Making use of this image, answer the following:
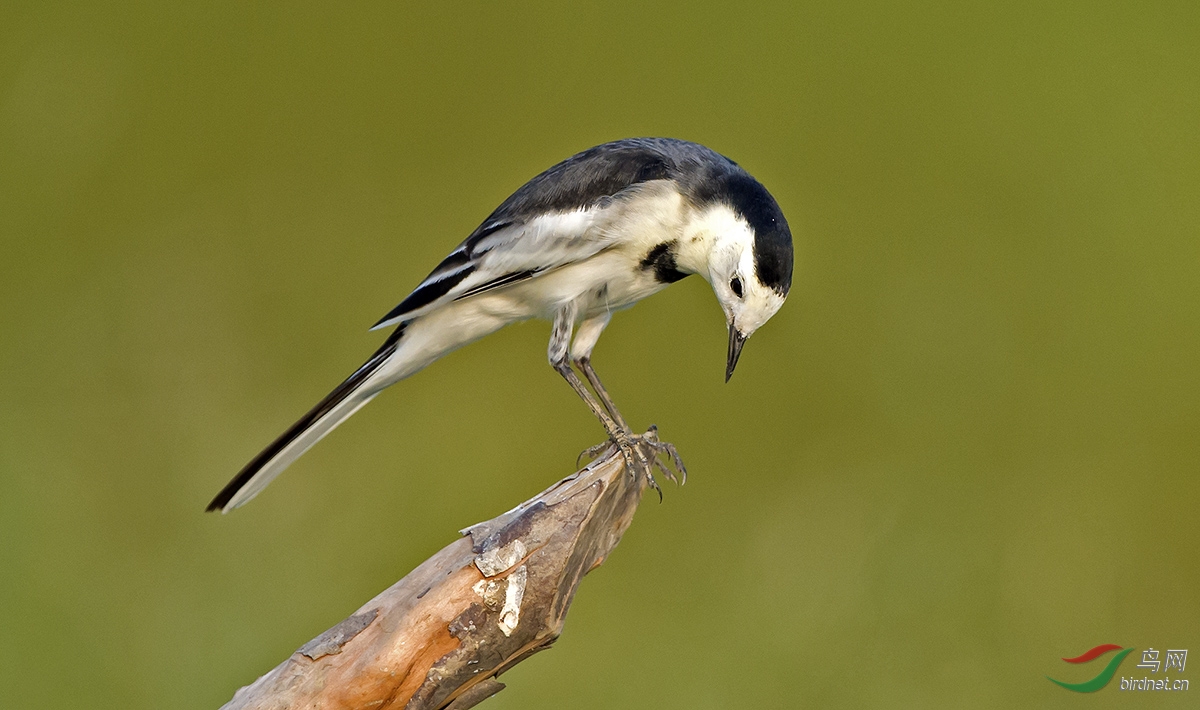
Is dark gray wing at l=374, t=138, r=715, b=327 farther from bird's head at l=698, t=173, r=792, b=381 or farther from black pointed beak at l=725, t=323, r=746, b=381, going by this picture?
black pointed beak at l=725, t=323, r=746, b=381

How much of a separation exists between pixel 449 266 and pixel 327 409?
0.51m

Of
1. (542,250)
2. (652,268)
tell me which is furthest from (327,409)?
(652,268)

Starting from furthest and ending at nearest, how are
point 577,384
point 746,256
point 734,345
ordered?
1. point 577,384
2. point 734,345
3. point 746,256

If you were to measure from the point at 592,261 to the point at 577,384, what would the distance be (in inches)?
13.8

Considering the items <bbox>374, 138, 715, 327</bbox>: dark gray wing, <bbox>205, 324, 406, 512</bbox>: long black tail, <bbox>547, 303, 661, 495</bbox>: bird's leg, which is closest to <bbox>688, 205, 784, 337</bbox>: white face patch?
<bbox>374, 138, 715, 327</bbox>: dark gray wing

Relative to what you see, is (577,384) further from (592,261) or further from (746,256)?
(746,256)

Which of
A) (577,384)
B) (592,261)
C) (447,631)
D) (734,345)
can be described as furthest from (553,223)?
(447,631)

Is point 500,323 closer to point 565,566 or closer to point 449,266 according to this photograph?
point 449,266

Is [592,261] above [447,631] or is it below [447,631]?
above

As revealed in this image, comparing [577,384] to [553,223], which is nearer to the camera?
[553,223]

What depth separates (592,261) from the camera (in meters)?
2.57

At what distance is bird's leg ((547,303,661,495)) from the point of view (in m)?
2.54

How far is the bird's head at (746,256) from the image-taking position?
2414 millimetres

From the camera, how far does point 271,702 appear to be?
203 cm
